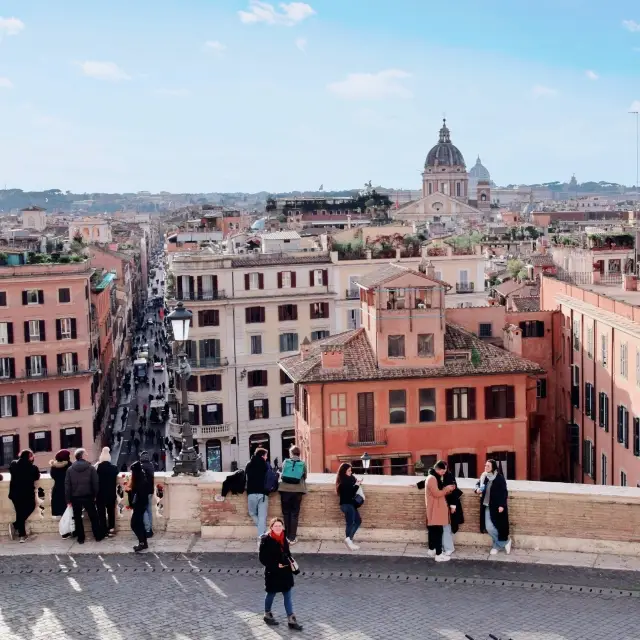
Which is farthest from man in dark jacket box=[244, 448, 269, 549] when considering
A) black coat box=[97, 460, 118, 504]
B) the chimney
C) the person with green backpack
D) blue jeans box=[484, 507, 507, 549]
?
the chimney

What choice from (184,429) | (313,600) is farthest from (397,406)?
(313,600)

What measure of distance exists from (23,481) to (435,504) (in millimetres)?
5968

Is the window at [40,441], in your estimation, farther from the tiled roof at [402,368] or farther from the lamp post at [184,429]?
the lamp post at [184,429]

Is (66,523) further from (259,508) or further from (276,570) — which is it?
(276,570)

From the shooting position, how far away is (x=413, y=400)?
112 feet

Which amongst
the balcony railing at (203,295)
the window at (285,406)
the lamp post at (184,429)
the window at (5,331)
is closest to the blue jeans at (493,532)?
the lamp post at (184,429)

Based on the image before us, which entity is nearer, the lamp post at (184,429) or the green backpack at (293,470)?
the green backpack at (293,470)

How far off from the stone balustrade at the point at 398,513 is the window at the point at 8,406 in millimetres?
36995

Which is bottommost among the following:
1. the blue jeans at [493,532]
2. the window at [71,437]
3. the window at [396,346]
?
the window at [71,437]

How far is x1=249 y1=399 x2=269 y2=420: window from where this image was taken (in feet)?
186

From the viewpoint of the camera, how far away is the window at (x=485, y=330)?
3878cm

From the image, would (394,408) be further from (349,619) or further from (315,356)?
(349,619)

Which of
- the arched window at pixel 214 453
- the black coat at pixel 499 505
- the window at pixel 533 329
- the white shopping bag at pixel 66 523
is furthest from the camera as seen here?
the arched window at pixel 214 453

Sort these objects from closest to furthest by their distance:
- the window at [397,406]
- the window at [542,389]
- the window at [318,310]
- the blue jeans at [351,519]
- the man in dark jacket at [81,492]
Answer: the blue jeans at [351,519] → the man in dark jacket at [81,492] → the window at [397,406] → the window at [542,389] → the window at [318,310]
